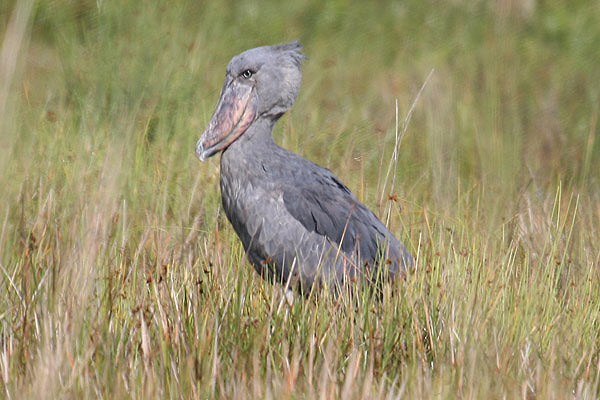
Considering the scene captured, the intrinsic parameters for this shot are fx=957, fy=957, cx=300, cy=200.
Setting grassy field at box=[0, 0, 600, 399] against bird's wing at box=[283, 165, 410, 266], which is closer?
grassy field at box=[0, 0, 600, 399]

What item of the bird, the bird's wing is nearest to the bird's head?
the bird

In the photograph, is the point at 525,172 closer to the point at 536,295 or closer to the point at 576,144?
the point at 576,144

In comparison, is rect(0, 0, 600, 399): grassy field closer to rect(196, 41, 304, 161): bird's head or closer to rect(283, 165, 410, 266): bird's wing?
rect(283, 165, 410, 266): bird's wing

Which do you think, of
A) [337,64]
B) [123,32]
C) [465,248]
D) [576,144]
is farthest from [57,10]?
[465,248]

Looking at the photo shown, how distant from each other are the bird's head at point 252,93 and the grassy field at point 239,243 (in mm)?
409

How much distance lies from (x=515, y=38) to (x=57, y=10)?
13.7 feet

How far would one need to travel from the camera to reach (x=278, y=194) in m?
3.96

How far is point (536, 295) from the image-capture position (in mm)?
3322

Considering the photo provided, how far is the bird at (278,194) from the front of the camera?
3926mm

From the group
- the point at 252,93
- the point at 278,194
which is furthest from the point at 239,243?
the point at 252,93

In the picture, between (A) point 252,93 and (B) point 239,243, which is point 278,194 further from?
(A) point 252,93

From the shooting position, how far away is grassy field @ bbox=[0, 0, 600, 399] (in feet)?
9.40

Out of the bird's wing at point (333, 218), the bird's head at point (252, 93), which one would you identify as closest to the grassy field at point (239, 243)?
the bird's wing at point (333, 218)

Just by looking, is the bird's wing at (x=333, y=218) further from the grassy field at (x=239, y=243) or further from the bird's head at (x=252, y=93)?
the bird's head at (x=252, y=93)
